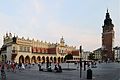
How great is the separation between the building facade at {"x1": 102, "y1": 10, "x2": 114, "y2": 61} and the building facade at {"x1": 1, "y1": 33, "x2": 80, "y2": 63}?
3122 cm

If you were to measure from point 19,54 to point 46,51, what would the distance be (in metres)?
24.5

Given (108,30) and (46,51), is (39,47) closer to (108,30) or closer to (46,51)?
(46,51)

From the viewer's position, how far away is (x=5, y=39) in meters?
91.1

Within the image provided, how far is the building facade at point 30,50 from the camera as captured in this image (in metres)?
79.5

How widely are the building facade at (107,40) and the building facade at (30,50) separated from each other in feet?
102

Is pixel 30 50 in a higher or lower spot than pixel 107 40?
lower

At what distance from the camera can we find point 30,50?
86375mm

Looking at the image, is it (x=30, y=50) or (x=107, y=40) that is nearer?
(x=30, y=50)

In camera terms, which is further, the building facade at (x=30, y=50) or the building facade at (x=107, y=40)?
the building facade at (x=107, y=40)

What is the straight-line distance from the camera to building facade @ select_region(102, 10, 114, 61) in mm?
136625

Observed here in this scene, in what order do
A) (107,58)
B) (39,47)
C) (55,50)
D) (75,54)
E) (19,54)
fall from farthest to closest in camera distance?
1. (107,58)
2. (75,54)
3. (55,50)
4. (39,47)
5. (19,54)

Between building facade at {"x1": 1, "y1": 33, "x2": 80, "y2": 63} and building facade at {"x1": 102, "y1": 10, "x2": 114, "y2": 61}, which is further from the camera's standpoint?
building facade at {"x1": 102, "y1": 10, "x2": 114, "y2": 61}

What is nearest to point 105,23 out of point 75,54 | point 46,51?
point 75,54

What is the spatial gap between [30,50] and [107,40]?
65682mm
